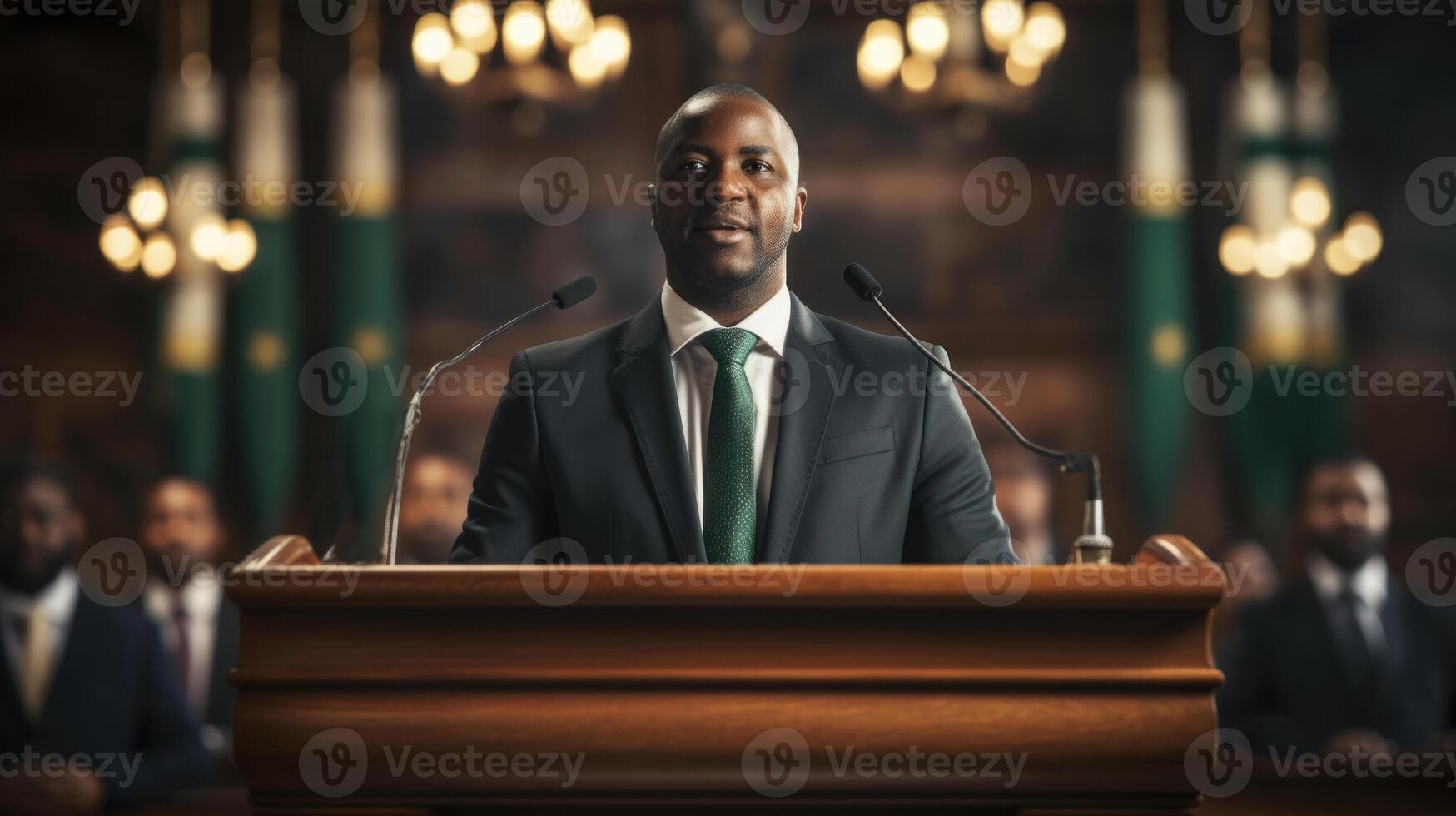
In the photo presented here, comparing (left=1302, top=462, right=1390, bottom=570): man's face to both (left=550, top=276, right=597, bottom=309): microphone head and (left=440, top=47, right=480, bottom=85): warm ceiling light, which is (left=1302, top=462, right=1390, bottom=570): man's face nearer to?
(left=550, top=276, right=597, bottom=309): microphone head

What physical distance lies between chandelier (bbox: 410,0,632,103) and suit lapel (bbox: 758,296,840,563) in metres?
4.21

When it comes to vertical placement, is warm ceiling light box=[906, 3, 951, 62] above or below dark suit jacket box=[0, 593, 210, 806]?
above

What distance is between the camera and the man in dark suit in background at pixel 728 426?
2.04 meters

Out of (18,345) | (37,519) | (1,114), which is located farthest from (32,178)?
(37,519)

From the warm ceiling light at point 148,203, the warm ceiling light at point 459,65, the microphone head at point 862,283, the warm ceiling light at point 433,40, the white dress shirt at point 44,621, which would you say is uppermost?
the warm ceiling light at point 433,40

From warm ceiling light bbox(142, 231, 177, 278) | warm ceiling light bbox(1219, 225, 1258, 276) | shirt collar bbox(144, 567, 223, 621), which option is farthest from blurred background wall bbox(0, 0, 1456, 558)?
shirt collar bbox(144, 567, 223, 621)

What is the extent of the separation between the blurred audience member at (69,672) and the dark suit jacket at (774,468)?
1.46 metres

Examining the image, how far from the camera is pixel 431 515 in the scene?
4.92m

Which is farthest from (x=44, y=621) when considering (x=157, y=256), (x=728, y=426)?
(x=157, y=256)

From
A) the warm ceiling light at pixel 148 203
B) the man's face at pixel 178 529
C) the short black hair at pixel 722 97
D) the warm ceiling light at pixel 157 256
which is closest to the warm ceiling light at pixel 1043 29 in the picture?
the man's face at pixel 178 529

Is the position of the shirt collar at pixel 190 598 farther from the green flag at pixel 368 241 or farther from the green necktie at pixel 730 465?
the green necktie at pixel 730 465

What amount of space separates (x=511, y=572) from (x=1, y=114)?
8.96m

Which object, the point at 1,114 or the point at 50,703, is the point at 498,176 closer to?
the point at 1,114

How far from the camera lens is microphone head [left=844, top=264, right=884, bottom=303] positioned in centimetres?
205
